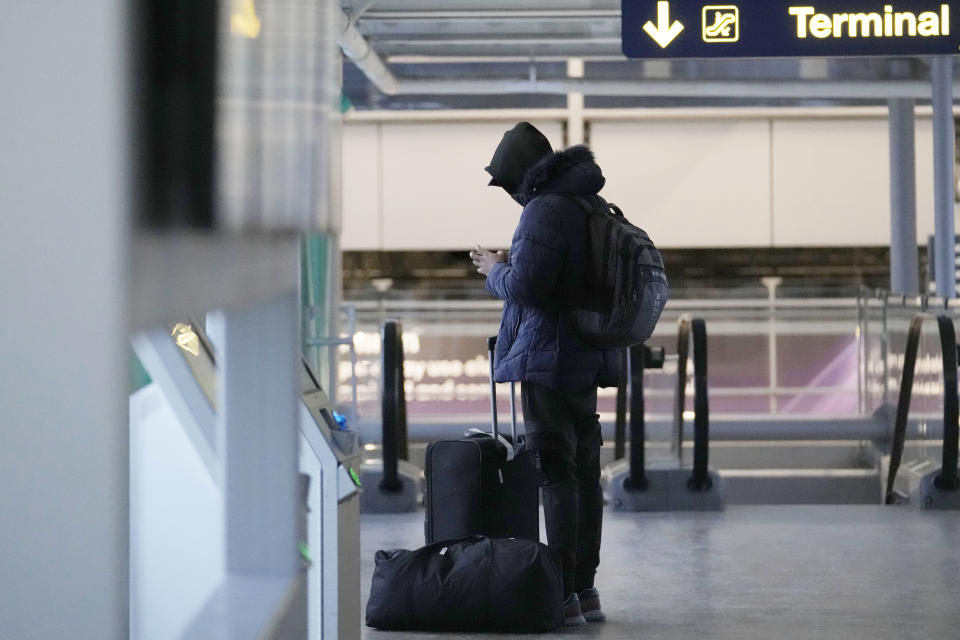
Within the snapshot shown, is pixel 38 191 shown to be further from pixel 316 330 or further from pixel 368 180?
pixel 368 180

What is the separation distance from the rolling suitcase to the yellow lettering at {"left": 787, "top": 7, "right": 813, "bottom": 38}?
212 centimetres

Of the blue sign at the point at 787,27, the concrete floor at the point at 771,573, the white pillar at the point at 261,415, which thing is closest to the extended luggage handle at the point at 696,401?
the concrete floor at the point at 771,573

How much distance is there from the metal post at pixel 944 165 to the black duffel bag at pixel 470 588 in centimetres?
668

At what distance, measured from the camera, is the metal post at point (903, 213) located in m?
11.6

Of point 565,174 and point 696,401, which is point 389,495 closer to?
point 696,401

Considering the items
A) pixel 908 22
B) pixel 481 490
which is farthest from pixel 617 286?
pixel 908 22

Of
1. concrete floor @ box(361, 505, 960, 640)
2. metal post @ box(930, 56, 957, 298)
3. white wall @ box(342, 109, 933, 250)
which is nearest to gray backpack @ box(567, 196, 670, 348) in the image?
concrete floor @ box(361, 505, 960, 640)

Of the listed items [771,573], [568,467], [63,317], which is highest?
[63,317]

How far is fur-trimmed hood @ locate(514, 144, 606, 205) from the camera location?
4.02 m

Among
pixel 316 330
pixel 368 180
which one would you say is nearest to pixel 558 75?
pixel 316 330

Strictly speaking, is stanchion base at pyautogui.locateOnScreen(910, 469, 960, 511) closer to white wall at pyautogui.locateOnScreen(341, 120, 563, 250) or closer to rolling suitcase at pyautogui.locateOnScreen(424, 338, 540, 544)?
rolling suitcase at pyautogui.locateOnScreen(424, 338, 540, 544)

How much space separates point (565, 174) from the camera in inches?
159

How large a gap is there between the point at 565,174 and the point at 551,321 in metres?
0.42

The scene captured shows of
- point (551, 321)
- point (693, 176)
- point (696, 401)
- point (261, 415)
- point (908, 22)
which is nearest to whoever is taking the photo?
point (261, 415)
